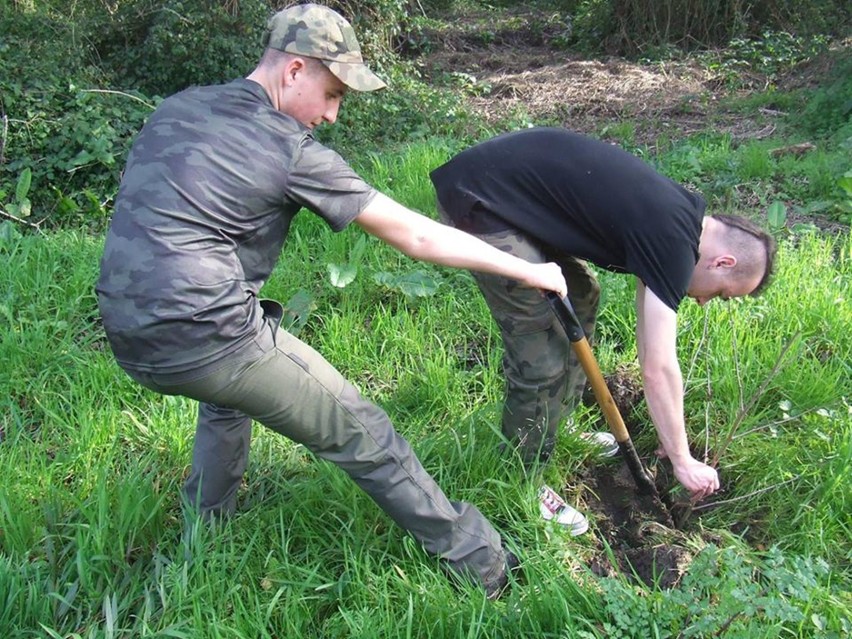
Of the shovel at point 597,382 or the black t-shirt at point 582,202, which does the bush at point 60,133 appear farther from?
the shovel at point 597,382

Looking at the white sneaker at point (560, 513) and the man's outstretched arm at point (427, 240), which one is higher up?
the man's outstretched arm at point (427, 240)

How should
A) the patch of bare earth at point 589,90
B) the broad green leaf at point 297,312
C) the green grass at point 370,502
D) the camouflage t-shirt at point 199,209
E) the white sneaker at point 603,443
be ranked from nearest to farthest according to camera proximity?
the camouflage t-shirt at point 199,209
the green grass at point 370,502
the white sneaker at point 603,443
the broad green leaf at point 297,312
the patch of bare earth at point 589,90

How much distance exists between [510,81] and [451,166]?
6.74m

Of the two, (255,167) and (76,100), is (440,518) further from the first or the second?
(76,100)

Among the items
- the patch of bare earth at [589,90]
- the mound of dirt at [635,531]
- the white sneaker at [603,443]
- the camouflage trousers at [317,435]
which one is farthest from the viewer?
the patch of bare earth at [589,90]

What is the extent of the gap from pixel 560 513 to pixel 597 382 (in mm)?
548

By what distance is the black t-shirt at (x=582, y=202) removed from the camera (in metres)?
2.25

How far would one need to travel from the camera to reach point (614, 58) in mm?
10086

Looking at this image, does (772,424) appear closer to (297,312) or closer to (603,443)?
(603,443)

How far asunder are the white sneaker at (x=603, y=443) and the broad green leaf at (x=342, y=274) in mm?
1468

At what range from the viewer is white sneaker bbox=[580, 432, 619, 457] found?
10.1 ft

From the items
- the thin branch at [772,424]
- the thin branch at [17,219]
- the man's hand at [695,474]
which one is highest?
the man's hand at [695,474]

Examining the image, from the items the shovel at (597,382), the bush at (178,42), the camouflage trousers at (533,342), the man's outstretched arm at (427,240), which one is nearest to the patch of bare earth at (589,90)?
the bush at (178,42)

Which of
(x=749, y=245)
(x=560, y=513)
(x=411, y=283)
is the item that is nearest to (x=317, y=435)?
(x=560, y=513)
